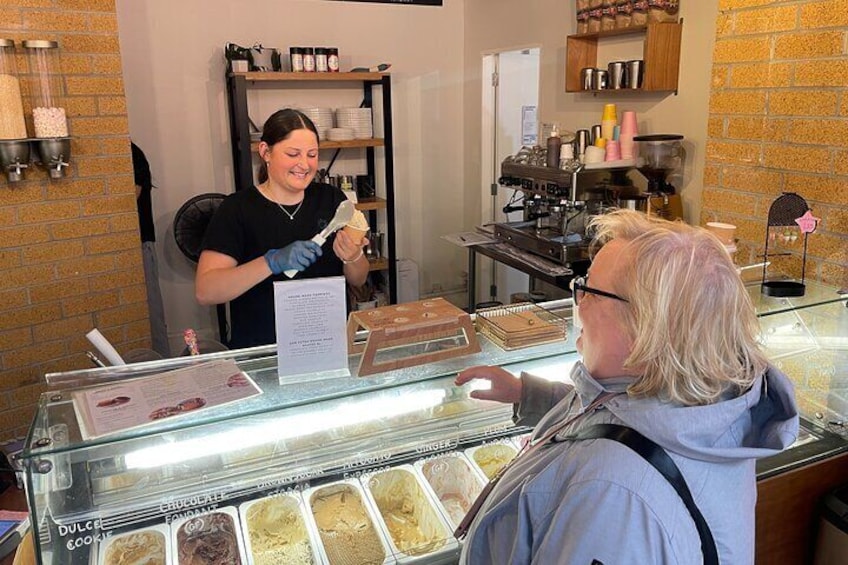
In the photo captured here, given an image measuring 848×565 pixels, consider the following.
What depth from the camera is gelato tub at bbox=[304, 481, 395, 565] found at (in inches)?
64.7

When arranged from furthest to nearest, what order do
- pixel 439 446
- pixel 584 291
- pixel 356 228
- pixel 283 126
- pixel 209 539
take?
1. pixel 283 126
2. pixel 356 228
3. pixel 439 446
4. pixel 209 539
5. pixel 584 291

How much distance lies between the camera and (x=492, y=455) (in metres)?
1.92

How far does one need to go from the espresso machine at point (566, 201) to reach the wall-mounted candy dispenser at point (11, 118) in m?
2.60

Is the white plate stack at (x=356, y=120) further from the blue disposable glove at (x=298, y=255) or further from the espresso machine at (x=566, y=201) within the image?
the blue disposable glove at (x=298, y=255)

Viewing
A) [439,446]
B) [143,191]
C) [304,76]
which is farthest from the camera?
[304,76]

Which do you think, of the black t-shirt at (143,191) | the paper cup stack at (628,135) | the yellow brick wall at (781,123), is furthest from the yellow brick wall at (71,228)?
the yellow brick wall at (781,123)

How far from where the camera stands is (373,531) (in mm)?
1724

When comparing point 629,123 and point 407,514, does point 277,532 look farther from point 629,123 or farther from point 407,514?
point 629,123

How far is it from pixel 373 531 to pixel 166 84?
3.88m

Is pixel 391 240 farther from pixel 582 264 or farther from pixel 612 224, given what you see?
pixel 612 224

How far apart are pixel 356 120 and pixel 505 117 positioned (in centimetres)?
131

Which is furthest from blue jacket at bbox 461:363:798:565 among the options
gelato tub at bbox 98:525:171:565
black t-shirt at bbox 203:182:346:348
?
black t-shirt at bbox 203:182:346:348

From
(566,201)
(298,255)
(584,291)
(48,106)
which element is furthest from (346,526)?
(566,201)

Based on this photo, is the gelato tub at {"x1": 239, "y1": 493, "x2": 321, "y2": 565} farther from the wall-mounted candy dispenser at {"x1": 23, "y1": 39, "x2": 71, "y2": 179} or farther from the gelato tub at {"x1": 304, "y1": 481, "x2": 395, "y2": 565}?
the wall-mounted candy dispenser at {"x1": 23, "y1": 39, "x2": 71, "y2": 179}
